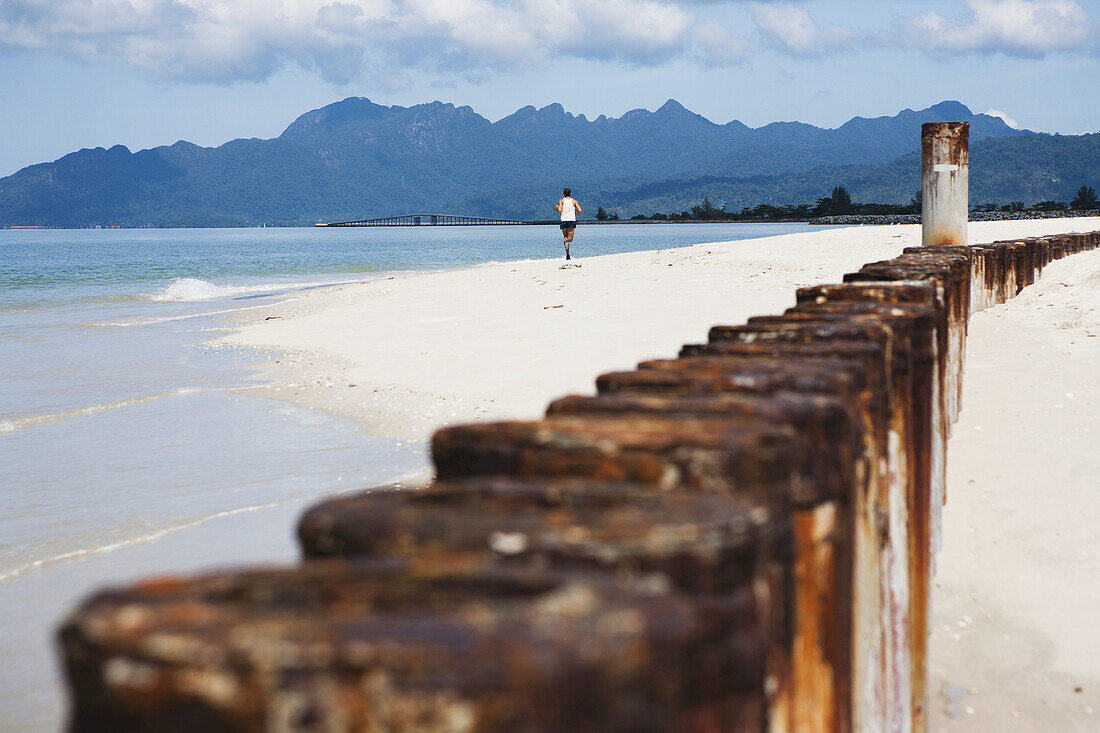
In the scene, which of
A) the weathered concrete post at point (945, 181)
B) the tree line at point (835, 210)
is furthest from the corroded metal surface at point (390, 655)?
the tree line at point (835, 210)

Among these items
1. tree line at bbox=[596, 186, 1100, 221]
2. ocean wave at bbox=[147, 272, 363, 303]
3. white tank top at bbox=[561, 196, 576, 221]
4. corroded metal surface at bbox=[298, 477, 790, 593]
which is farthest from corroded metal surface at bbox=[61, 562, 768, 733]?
tree line at bbox=[596, 186, 1100, 221]

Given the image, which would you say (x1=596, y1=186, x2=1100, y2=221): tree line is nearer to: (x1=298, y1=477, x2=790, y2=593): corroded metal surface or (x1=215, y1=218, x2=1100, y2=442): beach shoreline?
(x1=215, y1=218, x2=1100, y2=442): beach shoreline

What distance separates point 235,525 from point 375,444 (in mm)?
1740

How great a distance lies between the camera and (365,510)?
3.50ft

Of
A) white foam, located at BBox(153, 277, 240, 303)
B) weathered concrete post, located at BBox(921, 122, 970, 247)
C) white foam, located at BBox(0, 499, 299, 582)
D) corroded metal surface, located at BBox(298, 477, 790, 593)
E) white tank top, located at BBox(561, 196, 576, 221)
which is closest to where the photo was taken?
corroded metal surface, located at BBox(298, 477, 790, 593)

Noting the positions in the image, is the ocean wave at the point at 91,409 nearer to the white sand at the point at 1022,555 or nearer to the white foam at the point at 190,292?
the white sand at the point at 1022,555

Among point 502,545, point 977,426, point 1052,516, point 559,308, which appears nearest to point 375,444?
point 977,426

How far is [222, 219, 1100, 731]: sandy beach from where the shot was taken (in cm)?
333

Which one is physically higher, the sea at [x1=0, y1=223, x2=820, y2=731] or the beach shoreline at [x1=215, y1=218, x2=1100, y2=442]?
the beach shoreline at [x1=215, y1=218, x2=1100, y2=442]

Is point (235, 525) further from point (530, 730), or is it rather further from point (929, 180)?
point (929, 180)

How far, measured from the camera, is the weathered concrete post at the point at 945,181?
9.97 m

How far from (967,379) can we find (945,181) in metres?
3.92

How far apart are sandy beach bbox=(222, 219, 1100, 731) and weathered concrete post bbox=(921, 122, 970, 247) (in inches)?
39.4

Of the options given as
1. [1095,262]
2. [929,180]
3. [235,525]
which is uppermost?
[929,180]
